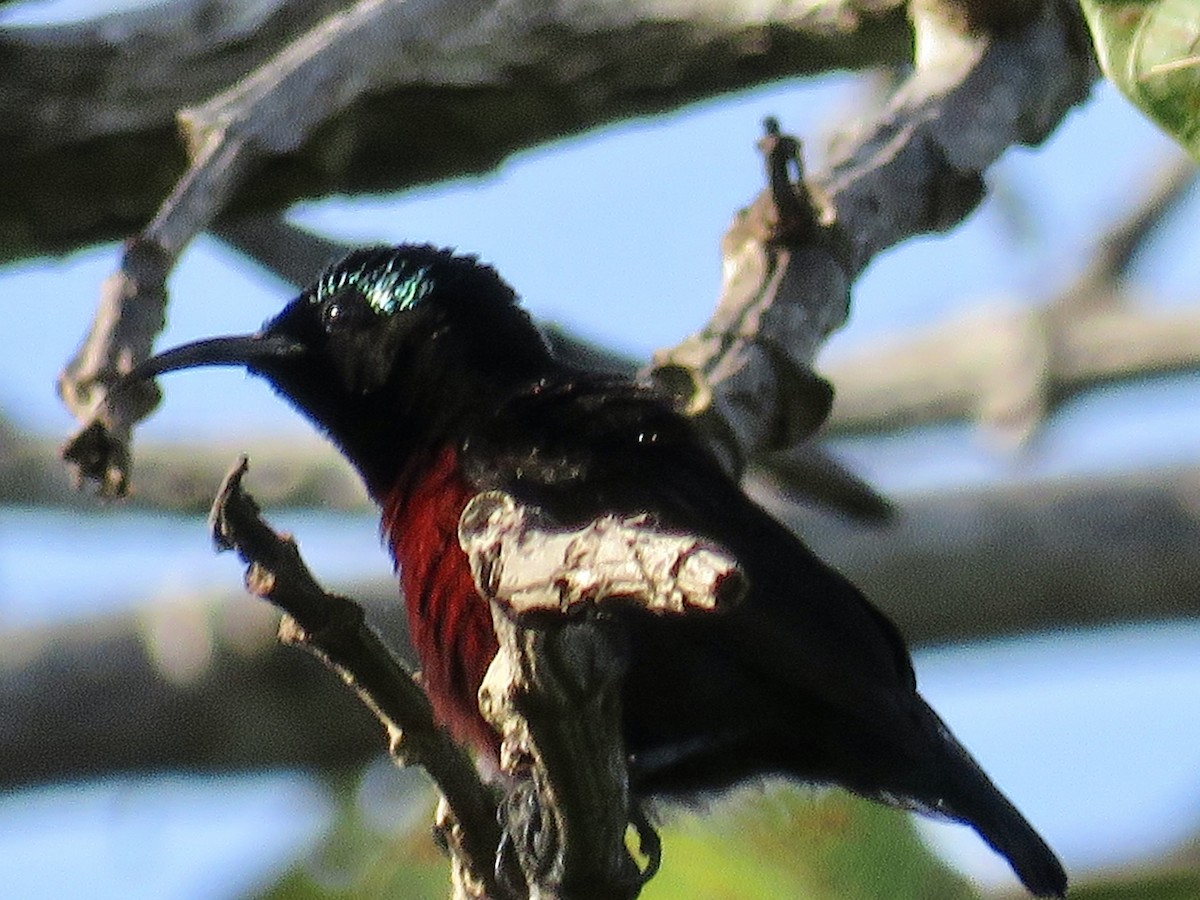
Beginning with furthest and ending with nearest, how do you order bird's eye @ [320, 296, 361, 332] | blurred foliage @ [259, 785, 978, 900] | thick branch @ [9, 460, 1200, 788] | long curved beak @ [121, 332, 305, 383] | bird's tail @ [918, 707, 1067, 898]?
thick branch @ [9, 460, 1200, 788], bird's eye @ [320, 296, 361, 332], long curved beak @ [121, 332, 305, 383], bird's tail @ [918, 707, 1067, 898], blurred foliage @ [259, 785, 978, 900]

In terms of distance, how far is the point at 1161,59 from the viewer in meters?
2.59

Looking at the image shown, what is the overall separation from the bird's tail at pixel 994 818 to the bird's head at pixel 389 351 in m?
1.24

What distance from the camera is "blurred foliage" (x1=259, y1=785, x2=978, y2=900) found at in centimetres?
349

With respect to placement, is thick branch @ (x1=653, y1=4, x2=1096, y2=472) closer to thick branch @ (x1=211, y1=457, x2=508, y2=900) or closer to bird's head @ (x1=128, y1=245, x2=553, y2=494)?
bird's head @ (x1=128, y1=245, x2=553, y2=494)

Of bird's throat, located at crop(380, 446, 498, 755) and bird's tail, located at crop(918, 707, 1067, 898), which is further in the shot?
bird's throat, located at crop(380, 446, 498, 755)

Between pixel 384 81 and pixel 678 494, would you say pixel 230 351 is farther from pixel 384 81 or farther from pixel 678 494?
pixel 678 494

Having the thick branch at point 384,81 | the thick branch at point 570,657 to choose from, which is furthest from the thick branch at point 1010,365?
the thick branch at point 570,657

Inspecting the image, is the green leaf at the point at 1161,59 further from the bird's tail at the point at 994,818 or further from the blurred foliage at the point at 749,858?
the bird's tail at the point at 994,818

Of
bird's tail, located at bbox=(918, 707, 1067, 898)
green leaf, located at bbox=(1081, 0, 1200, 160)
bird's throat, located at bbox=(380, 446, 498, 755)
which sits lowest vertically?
bird's tail, located at bbox=(918, 707, 1067, 898)

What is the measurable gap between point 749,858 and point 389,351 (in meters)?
1.49

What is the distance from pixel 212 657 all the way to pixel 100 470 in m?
3.90

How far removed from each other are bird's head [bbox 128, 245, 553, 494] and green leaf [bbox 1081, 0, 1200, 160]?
2015 millimetres

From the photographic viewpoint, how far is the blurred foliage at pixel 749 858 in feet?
11.5

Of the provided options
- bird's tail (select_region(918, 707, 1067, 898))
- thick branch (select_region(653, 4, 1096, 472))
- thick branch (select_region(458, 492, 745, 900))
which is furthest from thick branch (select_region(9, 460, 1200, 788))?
thick branch (select_region(458, 492, 745, 900))
